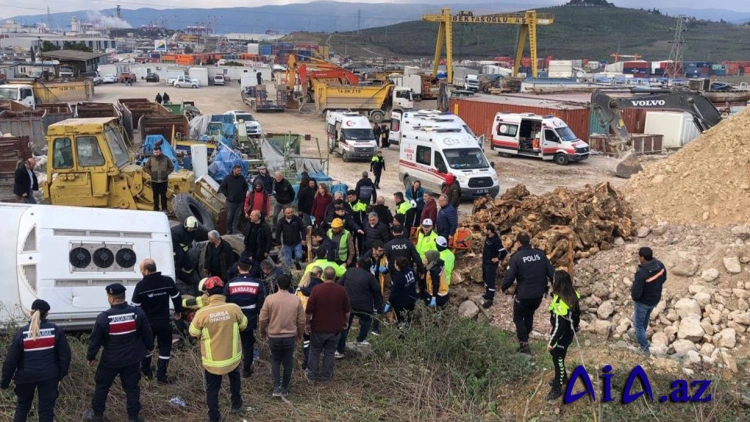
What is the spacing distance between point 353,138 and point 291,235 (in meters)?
15.8

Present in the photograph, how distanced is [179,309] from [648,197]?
423 inches

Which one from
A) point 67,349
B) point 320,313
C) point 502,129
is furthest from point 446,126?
point 67,349

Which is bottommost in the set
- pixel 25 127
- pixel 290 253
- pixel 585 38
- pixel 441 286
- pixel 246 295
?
pixel 290 253

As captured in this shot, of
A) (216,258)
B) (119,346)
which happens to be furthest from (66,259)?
(119,346)

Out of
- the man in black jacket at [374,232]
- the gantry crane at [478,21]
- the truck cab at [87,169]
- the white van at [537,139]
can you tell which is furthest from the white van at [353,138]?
the gantry crane at [478,21]

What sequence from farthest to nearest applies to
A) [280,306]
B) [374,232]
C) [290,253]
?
1. [290,253]
2. [374,232]
3. [280,306]

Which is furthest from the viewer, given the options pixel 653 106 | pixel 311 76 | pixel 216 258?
A: pixel 311 76

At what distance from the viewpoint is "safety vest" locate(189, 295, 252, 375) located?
6578mm

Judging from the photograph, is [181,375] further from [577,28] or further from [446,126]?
[577,28]

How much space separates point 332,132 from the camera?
29078 millimetres

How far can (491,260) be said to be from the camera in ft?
35.4

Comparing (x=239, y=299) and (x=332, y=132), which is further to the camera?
(x=332, y=132)

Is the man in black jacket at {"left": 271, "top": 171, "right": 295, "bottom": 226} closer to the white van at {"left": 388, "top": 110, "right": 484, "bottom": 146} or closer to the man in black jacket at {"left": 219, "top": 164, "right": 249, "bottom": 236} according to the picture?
the man in black jacket at {"left": 219, "top": 164, "right": 249, "bottom": 236}

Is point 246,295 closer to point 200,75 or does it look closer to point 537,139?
point 537,139
